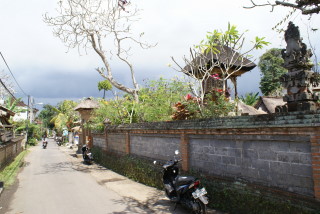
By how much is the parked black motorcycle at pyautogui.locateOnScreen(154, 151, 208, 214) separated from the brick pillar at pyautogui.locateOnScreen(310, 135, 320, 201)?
1.93 m

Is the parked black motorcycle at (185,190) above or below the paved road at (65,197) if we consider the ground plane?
above

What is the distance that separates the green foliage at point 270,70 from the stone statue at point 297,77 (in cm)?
3193

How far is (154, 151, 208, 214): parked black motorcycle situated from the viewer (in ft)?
17.7

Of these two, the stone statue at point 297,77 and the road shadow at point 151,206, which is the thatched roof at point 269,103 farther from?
the stone statue at point 297,77

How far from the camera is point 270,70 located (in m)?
36.3

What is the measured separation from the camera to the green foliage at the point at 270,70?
116ft

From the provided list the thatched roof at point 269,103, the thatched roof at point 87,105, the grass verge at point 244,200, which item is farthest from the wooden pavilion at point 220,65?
the thatched roof at point 269,103

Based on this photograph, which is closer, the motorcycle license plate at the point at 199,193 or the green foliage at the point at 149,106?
the motorcycle license plate at the point at 199,193

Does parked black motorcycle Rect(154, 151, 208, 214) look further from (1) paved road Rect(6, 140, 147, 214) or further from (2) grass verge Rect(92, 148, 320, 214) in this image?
(1) paved road Rect(6, 140, 147, 214)

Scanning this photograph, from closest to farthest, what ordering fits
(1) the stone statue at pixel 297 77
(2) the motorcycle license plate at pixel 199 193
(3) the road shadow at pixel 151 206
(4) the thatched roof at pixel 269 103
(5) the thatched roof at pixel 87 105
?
1. (1) the stone statue at pixel 297 77
2. (2) the motorcycle license plate at pixel 199 193
3. (3) the road shadow at pixel 151 206
4. (5) the thatched roof at pixel 87 105
5. (4) the thatched roof at pixel 269 103

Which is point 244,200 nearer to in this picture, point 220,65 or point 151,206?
point 151,206

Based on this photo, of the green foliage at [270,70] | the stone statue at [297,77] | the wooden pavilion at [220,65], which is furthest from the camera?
the green foliage at [270,70]

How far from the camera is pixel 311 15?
5.67 m

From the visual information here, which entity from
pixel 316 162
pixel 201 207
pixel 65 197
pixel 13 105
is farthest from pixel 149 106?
pixel 13 105
